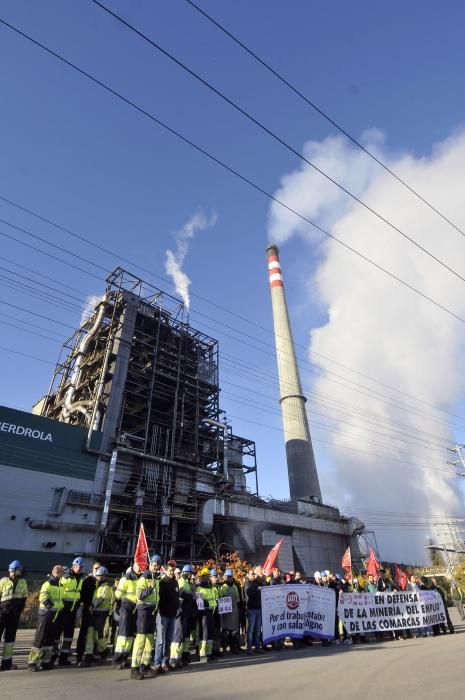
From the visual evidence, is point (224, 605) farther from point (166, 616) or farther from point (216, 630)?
point (166, 616)

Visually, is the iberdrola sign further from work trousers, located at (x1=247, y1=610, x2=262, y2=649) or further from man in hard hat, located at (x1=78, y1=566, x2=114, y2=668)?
work trousers, located at (x1=247, y1=610, x2=262, y2=649)

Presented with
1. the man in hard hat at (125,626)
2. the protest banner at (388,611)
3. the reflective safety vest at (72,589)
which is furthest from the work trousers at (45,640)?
the protest banner at (388,611)

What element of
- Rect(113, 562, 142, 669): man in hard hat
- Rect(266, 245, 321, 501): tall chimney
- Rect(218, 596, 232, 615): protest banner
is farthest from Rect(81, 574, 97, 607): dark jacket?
Rect(266, 245, 321, 501): tall chimney

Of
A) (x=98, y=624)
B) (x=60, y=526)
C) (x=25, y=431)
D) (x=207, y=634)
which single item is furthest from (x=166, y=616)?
(x=25, y=431)

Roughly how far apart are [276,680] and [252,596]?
3.83m

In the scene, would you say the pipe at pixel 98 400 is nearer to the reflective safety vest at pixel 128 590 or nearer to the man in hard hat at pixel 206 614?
the man in hard hat at pixel 206 614

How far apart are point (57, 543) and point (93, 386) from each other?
1610cm

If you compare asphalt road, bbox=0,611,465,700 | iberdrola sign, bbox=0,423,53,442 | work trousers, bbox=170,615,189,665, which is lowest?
asphalt road, bbox=0,611,465,700

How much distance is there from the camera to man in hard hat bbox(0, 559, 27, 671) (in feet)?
25.1

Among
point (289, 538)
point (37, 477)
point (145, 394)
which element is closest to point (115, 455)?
point (37, 477)

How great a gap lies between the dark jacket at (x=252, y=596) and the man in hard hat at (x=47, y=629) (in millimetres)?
4402

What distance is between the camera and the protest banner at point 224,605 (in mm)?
9470

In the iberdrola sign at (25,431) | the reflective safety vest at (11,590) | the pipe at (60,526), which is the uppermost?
the iberdrola sign at (25,431)

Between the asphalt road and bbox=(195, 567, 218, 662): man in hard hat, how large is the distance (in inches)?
19.4
